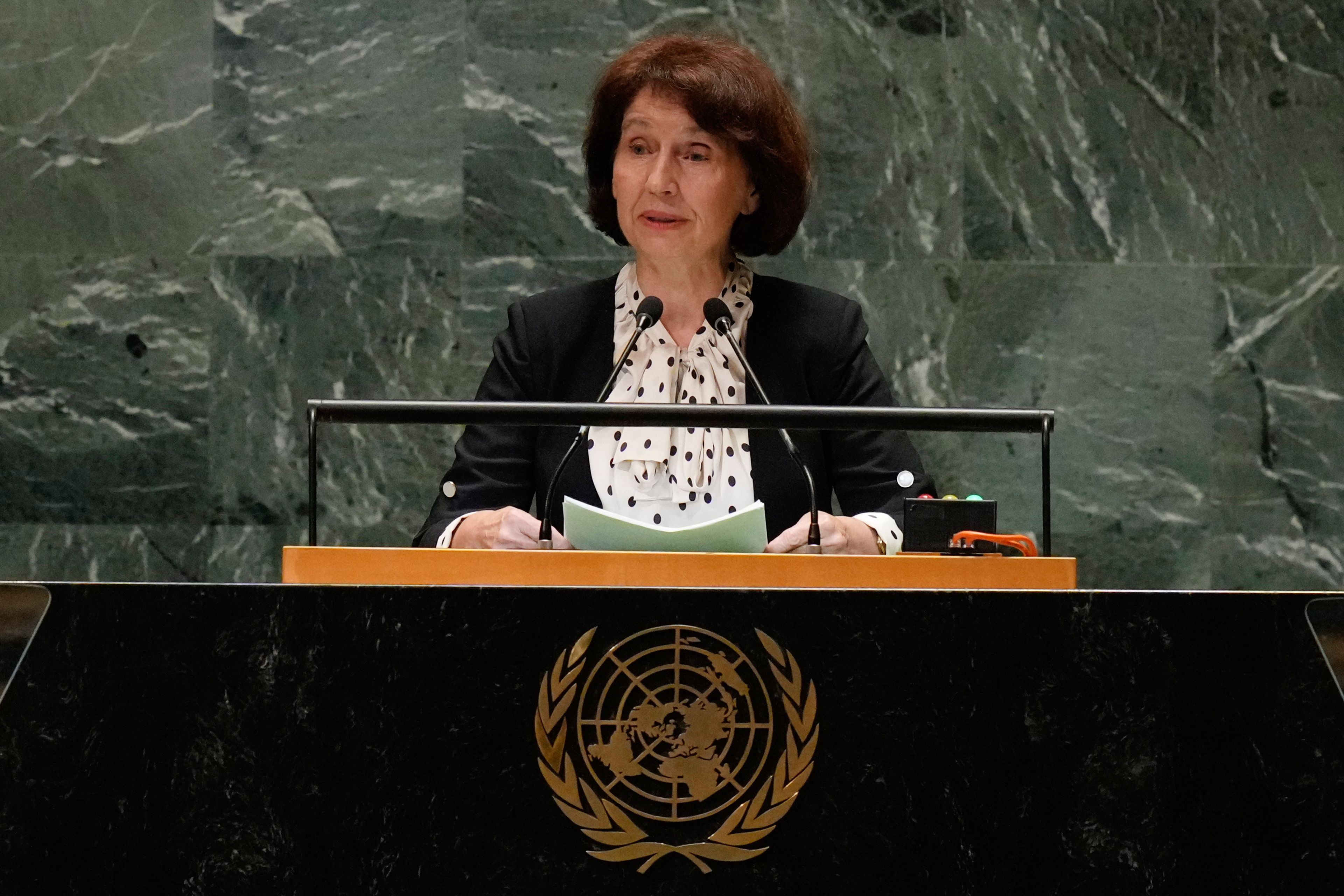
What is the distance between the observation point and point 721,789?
4.76 feet

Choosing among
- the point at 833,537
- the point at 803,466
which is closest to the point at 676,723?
the point at 803,466

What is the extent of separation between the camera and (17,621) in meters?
1.44

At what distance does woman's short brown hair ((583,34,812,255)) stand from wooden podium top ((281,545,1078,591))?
49.1 inches

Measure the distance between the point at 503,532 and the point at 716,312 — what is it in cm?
46

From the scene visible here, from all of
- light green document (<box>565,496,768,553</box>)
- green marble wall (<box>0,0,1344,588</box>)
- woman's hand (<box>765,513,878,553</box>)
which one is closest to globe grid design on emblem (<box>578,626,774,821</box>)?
light green document (<box>565,496,768,553</box>)

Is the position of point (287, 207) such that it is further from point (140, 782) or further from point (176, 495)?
point (140, 782)

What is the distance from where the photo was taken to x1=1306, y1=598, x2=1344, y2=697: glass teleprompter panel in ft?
4.83

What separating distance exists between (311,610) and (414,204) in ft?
8.25

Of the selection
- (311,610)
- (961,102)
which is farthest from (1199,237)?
(311,610)

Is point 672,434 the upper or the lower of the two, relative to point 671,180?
lower

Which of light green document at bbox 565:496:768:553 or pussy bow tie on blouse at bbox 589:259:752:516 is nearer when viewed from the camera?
light green document at bbox 565:496:768:553

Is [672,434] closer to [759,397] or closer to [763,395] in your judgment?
[759,397]

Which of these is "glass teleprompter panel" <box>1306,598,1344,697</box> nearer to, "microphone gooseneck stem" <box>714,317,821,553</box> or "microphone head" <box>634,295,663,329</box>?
"microphone gooseneck stem" <box>714,317,821,553</box>

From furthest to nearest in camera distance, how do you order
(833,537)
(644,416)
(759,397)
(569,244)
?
1. (569,244)
2. (759,397)
3. (833,537)
4. (644,416)
